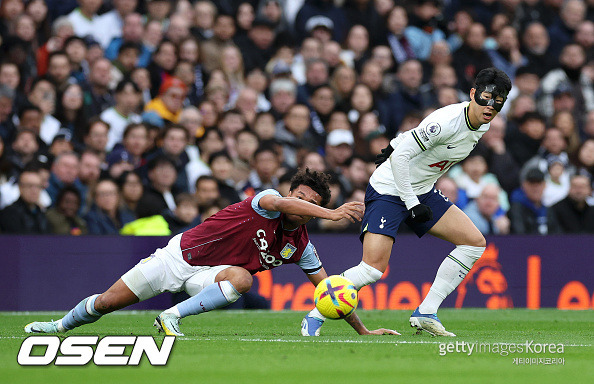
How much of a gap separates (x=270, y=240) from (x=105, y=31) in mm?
8184

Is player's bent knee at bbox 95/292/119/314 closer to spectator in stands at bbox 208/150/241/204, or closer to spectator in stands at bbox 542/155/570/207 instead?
spectator in stands at bbox 208/150/241/204

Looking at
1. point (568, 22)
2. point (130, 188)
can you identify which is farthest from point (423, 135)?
point (568, 22)

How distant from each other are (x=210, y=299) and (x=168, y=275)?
633 millimetres

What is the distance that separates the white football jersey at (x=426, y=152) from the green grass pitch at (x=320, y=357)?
4.54ft

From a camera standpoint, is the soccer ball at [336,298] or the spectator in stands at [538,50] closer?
the soccer ball at [336,298]

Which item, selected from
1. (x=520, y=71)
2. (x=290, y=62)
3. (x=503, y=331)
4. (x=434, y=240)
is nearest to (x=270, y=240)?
(x=503, y=331)

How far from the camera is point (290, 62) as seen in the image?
16.3m

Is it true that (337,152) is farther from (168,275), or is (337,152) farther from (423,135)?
(168,275)

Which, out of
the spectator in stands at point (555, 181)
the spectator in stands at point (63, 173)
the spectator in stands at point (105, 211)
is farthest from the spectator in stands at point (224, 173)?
the spectator in stands at point (555, 181)

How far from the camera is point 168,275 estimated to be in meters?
8.58

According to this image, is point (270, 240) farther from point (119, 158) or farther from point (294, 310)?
A: point (119, 158)

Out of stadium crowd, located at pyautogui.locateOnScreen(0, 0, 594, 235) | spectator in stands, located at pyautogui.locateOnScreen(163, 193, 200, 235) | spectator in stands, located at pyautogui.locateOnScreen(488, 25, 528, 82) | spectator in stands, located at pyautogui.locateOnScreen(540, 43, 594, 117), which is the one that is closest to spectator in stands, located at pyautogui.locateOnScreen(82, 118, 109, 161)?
stadium crowd, located at pyautogui.locateOnScreen(0, 0, 594, 235)

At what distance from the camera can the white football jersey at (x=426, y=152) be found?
8852mm

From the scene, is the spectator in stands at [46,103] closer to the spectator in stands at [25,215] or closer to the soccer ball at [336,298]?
the spectator in stands at [25,215]
